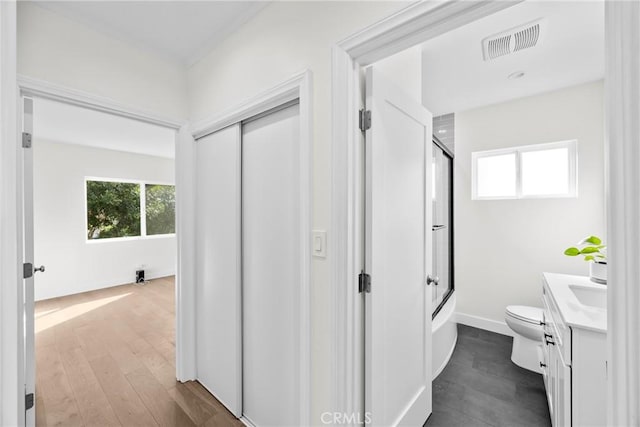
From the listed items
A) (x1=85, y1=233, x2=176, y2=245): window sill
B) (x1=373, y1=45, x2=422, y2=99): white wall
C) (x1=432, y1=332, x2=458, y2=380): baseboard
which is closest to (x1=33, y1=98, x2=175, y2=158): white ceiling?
(x1=85, y1=233, x2=176, y2=245): window sill

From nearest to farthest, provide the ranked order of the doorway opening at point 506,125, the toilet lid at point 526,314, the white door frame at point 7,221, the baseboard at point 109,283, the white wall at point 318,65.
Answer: the white door frame at point 7,221 < the white wall at point 318,65 < the doorway opening at point 506,125 < the toilet lid at point 526,314 < the baseboard at point 109,283

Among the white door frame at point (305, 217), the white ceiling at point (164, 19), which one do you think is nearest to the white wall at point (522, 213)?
the white door frame at point (305, 217)

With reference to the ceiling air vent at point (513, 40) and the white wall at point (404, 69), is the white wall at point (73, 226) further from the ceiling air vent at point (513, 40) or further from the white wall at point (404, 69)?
the ceiling air vent at point (513, 40)

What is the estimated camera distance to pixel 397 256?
4.65ft

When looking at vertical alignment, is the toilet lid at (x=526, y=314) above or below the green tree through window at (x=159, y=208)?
below

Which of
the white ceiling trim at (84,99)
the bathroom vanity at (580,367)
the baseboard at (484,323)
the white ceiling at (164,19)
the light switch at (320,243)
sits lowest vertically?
the baseboard at (484,323)

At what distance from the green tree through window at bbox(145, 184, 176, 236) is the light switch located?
204 inches

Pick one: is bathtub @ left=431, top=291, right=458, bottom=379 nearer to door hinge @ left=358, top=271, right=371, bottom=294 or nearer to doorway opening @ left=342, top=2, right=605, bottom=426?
doorway opening @ left=342, top=2, right=605, bottom=426

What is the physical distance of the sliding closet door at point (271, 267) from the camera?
1484 mm

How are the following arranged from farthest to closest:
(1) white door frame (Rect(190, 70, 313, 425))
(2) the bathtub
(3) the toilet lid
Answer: (3) the toilet lid → (2) the bathtub → (1) white door frame (Rect(190, 70, 313, 425))

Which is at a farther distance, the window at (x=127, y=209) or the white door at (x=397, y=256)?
the window at (x=127, y=209)

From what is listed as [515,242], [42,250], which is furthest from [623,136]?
[42,250]

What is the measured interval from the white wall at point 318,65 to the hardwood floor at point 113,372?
100 centimetres

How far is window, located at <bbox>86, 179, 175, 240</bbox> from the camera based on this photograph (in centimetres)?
486
